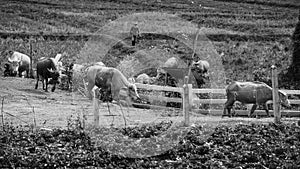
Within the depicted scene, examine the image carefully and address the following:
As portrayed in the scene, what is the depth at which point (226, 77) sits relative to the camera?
30812 mm

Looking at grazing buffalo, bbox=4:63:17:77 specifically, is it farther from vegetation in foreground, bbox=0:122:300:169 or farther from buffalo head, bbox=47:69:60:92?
vegetation in foreground, bbox=0:122:300:169

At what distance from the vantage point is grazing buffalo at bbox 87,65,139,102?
792 inches

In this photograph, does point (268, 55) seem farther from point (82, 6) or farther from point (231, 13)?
point (82, 6)

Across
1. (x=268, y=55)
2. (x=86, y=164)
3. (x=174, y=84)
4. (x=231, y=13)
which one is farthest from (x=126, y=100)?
(x=231, y=13)

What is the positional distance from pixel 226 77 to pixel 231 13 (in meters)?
37.8

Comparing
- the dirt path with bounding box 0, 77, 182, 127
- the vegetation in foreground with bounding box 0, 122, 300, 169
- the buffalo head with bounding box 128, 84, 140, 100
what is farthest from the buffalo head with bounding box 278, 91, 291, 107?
the vegetation in foreground with bounding box 0, 122, 300, 169

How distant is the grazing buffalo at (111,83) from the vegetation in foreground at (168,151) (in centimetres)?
568

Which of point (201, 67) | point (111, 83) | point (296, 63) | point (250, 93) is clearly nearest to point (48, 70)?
point (111, 83)

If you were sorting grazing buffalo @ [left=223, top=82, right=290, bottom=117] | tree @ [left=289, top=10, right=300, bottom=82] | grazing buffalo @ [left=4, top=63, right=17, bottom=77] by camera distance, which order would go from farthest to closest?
grazing buffalo @ [left=4, top=63, right=17, bottom=77] → tree @ [left=289, top=10, right=300, bottom=82] → grazing buffalo @ [left=223, top=82, right=290, bottom=117]

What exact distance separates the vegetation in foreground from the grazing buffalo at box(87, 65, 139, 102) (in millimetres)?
5677

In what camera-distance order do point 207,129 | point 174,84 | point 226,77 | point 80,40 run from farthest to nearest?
point 80,40 < point 226,77 < point 174,84 < point 207,129

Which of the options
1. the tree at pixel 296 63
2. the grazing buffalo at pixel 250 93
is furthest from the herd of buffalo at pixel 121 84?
the tree at pixel 296 63

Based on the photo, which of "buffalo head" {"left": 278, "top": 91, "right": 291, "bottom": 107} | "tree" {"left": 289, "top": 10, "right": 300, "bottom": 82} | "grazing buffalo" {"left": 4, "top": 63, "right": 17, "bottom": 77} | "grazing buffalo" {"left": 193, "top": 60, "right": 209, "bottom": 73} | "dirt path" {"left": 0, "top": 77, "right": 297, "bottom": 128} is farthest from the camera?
"grazing buffalo" {"left": 4, "top": 63, "right": 17, "bottom": 77}

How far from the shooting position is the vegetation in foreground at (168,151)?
12.2 meters
